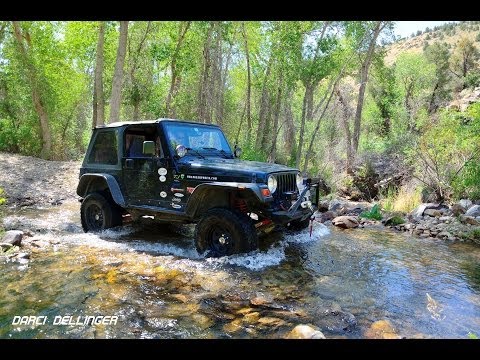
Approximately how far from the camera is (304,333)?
3.29m

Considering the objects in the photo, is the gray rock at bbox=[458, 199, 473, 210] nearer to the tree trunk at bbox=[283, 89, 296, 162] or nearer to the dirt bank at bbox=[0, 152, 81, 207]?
the dirt bank at bbox=[0, 152, 81, 207]

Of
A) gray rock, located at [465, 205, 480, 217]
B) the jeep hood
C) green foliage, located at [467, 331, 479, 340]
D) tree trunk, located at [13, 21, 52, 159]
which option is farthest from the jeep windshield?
tree trunk, located at [13, 21, 52, 159]

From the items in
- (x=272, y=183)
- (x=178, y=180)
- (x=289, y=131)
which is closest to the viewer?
(x=272, y=183)

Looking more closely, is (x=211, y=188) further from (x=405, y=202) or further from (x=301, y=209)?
(x=405, y=202)

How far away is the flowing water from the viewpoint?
11.9ft

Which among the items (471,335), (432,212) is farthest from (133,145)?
(432,212)

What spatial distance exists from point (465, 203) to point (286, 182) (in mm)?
6220

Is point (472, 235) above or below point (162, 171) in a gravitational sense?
below

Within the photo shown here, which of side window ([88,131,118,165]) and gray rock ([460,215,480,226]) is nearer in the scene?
side window ([88,131,118,165])

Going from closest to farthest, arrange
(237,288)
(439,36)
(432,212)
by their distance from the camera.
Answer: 1. (237,288)
2. (432,212)
3. (439,36)

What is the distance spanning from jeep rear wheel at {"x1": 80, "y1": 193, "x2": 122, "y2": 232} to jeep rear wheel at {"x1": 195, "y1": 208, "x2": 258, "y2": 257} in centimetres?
220

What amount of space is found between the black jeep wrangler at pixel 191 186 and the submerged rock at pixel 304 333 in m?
1.96

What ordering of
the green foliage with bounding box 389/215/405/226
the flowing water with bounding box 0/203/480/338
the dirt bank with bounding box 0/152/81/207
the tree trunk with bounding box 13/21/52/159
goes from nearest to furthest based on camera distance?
the flowing water with bounding box 0/203/480/338 < the green foliage with bounding box 389/215/405/226 < the dirt bank with bounding box 0/152/81/207 < the tree trunk with bounding box 13/21/52/159
